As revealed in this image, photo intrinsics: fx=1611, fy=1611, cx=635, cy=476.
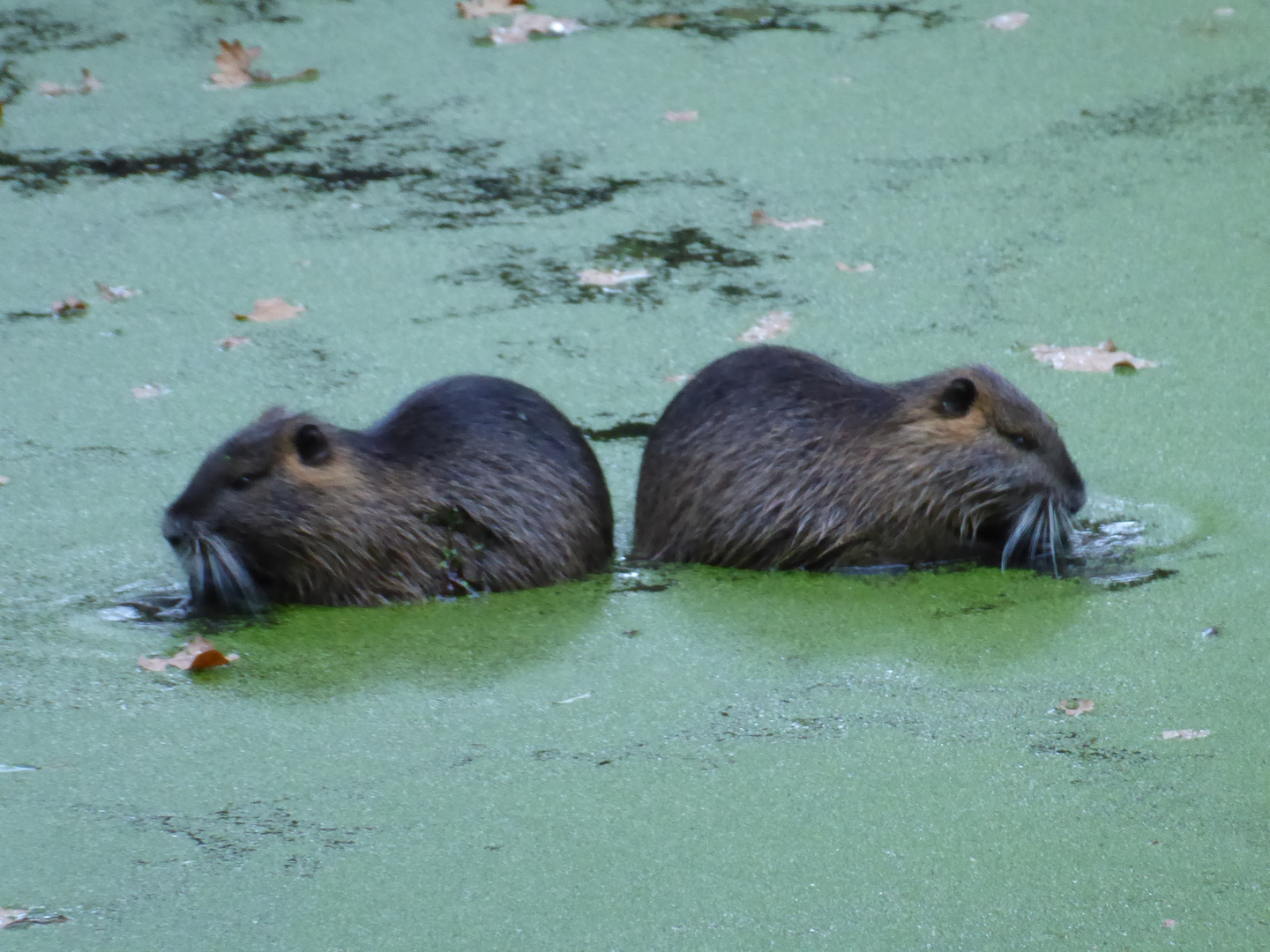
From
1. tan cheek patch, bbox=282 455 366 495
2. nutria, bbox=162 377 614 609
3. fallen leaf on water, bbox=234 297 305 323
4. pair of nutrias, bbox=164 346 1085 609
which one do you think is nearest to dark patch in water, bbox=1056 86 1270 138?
pair of nutrias, bbox=164 346 1085 609

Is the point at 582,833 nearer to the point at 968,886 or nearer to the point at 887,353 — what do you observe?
the point at 968,886

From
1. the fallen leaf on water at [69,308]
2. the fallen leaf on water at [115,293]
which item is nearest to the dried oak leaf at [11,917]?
the fallen leaf on water at [69,308]

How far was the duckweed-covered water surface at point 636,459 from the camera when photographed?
2520mm

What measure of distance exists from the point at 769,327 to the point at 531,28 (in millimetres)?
2980

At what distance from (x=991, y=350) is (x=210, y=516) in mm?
2465

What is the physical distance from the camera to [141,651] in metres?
3.47

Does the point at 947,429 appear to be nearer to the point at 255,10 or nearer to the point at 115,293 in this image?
the point at 115,293

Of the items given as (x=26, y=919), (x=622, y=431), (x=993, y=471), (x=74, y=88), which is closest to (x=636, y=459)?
(x=622, y=431)

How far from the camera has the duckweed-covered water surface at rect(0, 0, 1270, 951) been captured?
2.52m

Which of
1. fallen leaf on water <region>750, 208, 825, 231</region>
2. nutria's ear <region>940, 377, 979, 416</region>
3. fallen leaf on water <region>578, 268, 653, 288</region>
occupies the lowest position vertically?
fallen leaf on water <region>578, 268, 653, 288</region>

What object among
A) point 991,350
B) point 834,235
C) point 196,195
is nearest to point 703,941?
point 991,350

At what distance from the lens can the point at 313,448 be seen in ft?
12.6

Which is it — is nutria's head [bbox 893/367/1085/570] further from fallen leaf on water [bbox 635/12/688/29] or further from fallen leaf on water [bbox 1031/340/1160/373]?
fallen leaf on water [bbox 635/12/688/29]

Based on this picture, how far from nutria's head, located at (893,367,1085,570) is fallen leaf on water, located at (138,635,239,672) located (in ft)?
5.45
